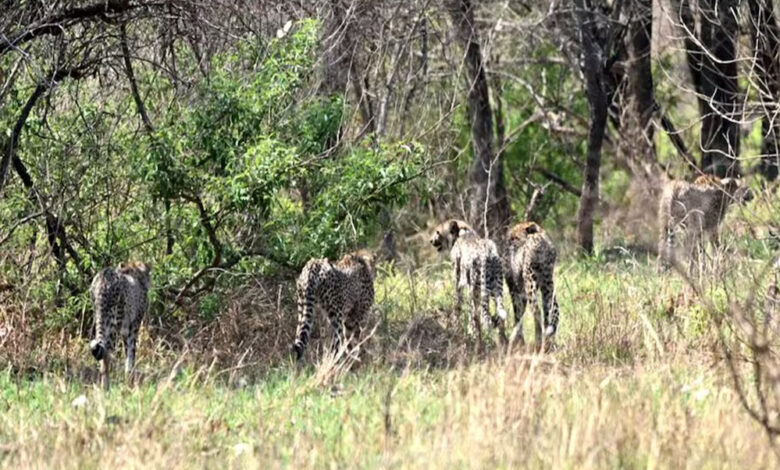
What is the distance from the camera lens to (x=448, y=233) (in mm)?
14500

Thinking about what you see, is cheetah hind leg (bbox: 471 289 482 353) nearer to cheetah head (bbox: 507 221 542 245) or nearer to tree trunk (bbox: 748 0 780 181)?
cheetah head (bbox: 507 221 542 245)

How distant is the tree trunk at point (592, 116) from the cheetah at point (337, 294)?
256 inches

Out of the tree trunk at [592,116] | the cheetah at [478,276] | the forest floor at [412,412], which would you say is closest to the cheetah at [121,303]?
the forest floor at [412,412]

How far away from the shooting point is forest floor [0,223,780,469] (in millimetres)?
7691

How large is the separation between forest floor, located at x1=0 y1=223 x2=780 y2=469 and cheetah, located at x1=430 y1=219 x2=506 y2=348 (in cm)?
89

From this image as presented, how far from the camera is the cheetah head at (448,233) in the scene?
14.3 meters

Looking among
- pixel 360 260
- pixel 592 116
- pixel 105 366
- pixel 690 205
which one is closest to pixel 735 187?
pixel 690 205

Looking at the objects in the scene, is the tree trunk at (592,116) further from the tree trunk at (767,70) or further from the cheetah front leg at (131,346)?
the cheetah front leg at (131,346)

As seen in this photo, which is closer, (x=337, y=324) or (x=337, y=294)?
(x=337, y=294)

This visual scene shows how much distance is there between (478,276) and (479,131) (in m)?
6.86

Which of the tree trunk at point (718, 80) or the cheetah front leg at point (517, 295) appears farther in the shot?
the tree trunk at point (718, 80)

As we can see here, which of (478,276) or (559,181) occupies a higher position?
(559,181)

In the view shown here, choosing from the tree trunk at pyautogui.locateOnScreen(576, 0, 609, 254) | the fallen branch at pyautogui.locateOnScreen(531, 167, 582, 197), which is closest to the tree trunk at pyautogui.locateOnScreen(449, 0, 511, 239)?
the tree trunk at pyautogui.locateOnScreen(576, 0, 609, 254)

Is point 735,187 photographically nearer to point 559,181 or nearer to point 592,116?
point 592,116
